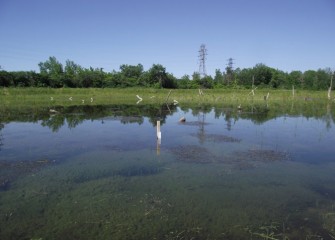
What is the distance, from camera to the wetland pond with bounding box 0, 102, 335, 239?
7.08m

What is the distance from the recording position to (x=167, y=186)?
9750 mm

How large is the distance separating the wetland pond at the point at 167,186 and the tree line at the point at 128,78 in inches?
1663

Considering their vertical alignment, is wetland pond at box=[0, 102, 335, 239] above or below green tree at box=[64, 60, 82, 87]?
below

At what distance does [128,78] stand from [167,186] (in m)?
63.3

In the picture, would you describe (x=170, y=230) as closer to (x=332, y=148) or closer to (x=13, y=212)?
(x=13, y=212)

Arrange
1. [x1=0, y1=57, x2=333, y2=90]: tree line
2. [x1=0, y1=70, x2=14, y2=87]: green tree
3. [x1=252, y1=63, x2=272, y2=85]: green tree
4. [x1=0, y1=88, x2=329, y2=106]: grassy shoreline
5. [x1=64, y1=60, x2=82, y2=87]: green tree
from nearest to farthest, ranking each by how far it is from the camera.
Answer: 1. [x1=0, y1=88, x2=329, y2=106]: grassy shoreline
2. [x1=0, y1=70, x2=14, y2=87]: green tree
3. [x1=0, y1=57, x2=333, y2=90]: tree line
4. [x1=64, y1=60, x2=82, y2=87]: green tree
5. [x1=252, y1=63, x2=272, y2=85]: green tree

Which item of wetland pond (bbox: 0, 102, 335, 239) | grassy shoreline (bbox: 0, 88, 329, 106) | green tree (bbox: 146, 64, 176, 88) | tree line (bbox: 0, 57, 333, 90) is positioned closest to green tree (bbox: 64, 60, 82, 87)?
tree line (bbox: 0, 57, 333, 90)

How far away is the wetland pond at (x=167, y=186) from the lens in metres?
7.08

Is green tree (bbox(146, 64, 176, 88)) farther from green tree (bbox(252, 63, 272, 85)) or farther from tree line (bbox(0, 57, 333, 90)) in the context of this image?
green tree (bbox(252, 63, 272, 85))

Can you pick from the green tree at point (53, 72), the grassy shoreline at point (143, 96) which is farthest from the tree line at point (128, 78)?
the grassy shoreline at point (143, 96)

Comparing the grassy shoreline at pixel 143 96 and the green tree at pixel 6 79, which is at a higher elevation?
the green tree at pixel 6 79

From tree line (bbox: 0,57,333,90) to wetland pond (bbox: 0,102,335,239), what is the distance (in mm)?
42239

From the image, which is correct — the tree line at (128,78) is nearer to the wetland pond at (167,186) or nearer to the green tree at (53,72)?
the green tree at (53,72)

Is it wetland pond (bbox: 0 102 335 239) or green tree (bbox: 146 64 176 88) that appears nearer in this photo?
wetland pond (bbox: 0 102 335 239)
